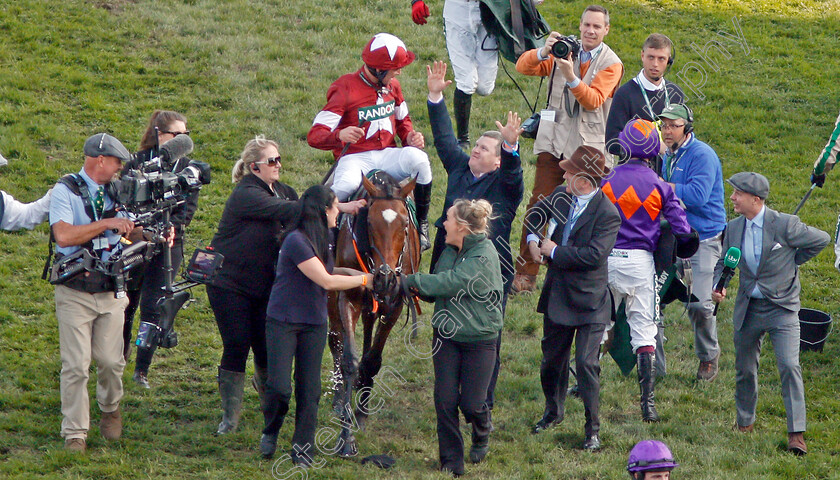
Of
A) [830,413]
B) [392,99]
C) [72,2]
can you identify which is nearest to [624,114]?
[392,99]

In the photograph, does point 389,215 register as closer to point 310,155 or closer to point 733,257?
point 733,257

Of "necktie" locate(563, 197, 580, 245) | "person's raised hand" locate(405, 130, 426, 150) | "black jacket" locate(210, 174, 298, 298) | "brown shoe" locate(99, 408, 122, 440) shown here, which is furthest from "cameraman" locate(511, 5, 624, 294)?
"brown shoe" locate(99, 408, 122, 440)

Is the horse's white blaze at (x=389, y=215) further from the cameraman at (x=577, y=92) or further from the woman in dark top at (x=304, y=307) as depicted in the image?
the cameraman at (x=577, y=92)

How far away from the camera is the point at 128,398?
29.3ft

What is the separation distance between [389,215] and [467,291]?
38.9 inches

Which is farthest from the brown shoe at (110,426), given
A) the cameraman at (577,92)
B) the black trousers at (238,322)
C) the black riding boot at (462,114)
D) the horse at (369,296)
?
the black riding boot at (462,114)

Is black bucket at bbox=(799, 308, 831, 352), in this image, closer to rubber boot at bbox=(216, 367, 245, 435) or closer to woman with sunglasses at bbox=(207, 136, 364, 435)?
woman with sunglasses at bbox=(207, 136, 364, 435)

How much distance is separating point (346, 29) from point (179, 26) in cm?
267

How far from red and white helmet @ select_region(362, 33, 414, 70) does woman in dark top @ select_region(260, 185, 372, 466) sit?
177 cm

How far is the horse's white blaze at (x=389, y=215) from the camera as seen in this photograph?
7.99m

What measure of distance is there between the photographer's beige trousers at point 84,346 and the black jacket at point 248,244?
2.83ft

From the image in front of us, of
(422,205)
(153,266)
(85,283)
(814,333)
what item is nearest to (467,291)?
(422,205)

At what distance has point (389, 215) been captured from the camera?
8008mm

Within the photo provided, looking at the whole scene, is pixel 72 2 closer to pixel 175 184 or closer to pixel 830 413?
pixel 175 184
